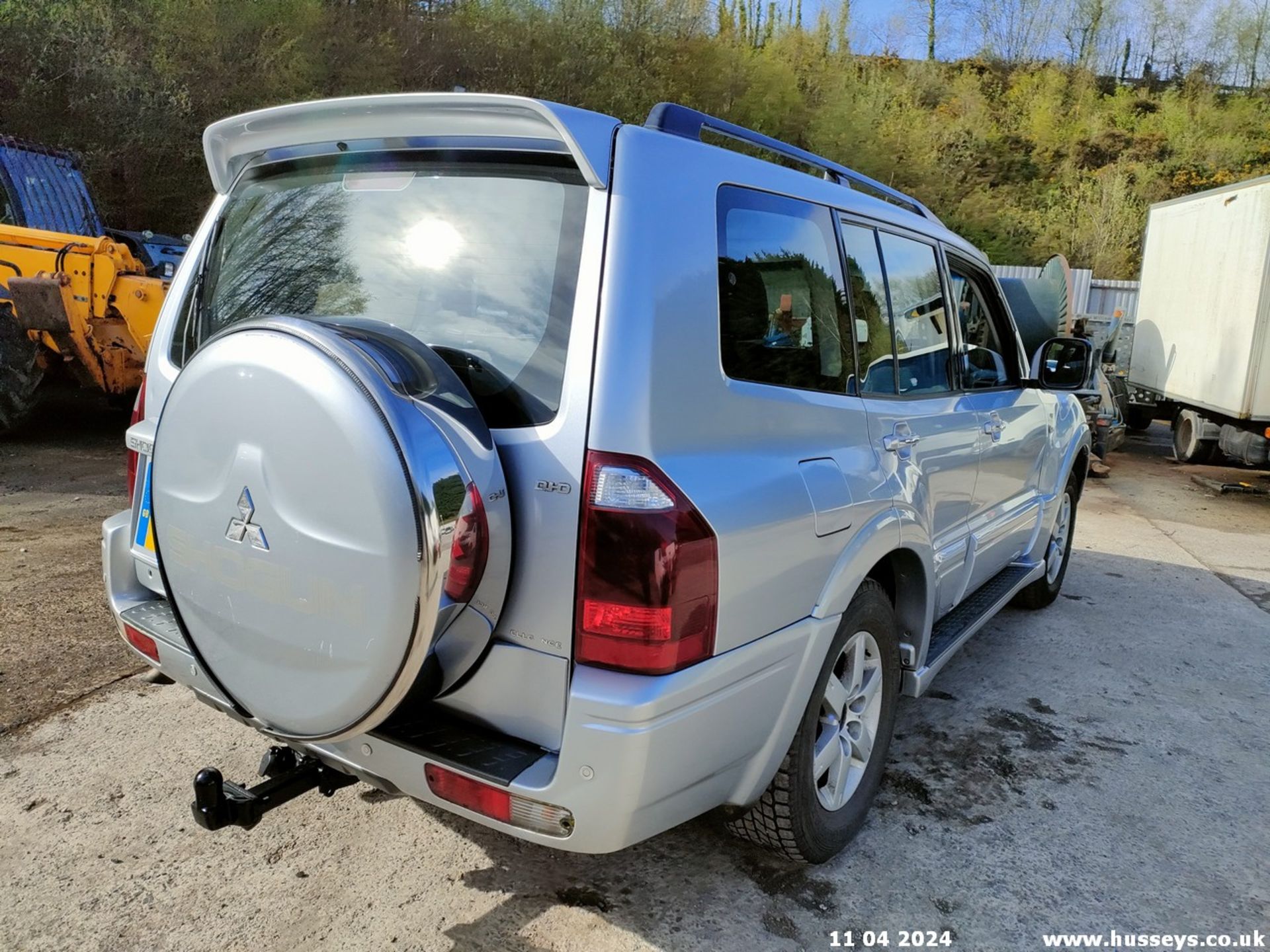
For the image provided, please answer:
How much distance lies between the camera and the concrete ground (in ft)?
7.47

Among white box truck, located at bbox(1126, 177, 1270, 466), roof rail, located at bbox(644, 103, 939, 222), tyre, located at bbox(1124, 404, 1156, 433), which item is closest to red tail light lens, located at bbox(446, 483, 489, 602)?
roof rail, located at bbox(644, 103, 939, 222)

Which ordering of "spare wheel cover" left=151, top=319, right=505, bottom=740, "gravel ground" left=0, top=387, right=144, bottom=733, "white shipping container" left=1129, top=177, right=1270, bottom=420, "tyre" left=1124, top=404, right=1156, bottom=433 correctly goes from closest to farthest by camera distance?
"spare wheel cover" left=151, top=319, right=505, bottom=740, "gravel ground" left=0, top=387, right=144, bottom=733, "white shipping container" left=1129, top=177, right=1270, bottom=420, "tyre" left=1124, top=404, right=1156, bottom=433

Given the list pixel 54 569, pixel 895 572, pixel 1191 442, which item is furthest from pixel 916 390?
pixel 1191 442

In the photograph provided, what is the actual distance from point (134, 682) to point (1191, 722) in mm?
4312

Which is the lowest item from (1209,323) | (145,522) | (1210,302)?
(145,522)

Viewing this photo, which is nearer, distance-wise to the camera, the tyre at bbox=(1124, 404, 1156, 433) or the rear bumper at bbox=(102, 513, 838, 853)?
the rear bumper at bbox=(102, 513, 838, 853)

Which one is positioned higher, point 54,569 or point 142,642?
point 142,642

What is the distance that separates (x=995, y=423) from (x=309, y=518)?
111 inches

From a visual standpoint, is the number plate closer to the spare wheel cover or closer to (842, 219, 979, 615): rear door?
the spare wheel cover

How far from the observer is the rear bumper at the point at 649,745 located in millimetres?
1786

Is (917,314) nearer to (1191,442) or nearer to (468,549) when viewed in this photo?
(468,549)

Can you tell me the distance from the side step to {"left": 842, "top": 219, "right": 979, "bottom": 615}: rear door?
0.32ft

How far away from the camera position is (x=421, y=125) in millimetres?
2051

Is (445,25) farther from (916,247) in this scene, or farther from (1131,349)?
(916,247)
